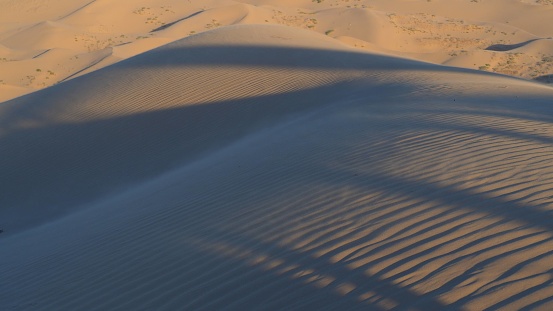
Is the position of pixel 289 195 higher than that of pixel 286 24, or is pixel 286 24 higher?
pixel 289 195

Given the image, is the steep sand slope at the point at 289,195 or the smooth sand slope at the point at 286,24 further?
the smooth sand slope at the point at 286,24

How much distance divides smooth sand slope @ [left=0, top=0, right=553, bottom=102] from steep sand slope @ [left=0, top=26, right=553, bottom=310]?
12338 mm

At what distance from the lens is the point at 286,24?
125 feet

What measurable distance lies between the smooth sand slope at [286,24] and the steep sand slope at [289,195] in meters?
12.3

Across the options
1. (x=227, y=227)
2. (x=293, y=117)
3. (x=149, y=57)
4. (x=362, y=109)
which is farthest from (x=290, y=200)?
(x=149, y=57)

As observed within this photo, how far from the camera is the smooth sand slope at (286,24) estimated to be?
2869 centimetres

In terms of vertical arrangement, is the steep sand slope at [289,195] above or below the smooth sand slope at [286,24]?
above

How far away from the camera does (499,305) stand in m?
3.90

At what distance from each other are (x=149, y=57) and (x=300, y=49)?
4210mm

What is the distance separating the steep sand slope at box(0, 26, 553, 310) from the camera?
4.62m

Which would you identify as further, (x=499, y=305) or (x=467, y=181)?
(x=467, y=181)

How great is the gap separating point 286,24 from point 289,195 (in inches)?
1276

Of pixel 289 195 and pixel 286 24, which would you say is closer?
pixel 289 195

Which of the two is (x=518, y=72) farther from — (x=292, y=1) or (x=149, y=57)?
(x=292, y=1)
